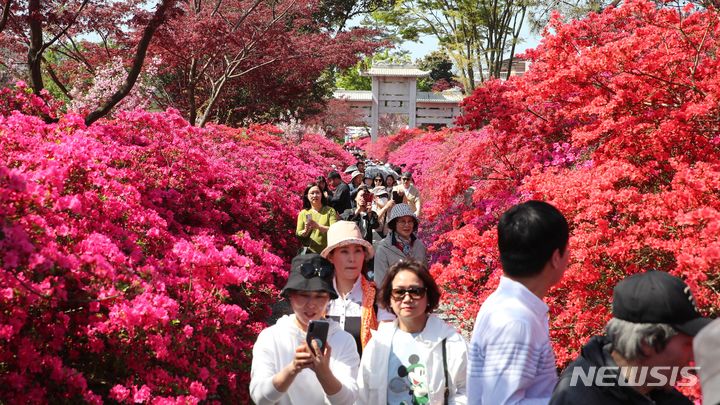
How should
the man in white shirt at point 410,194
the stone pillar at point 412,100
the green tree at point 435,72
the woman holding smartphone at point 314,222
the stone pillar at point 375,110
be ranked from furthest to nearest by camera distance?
the green tree at point 435,72 → the stone pillar at point 412,100 → the stone pillar at point 375,110 → the man in white shirt at point 410,194 → the woman holding smartphone at point 314,222

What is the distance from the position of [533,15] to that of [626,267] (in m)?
16.2

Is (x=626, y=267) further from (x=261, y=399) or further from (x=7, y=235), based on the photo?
(x=7, y=235)

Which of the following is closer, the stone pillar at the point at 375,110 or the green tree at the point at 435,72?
the stone pillar at the point at 375,110

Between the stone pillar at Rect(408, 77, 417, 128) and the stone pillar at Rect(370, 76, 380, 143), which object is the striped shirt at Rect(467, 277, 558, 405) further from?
the stone pillar at Rect(408, 77, 417, 128)

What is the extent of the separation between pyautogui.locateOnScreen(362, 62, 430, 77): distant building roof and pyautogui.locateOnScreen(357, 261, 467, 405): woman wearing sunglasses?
165 ft

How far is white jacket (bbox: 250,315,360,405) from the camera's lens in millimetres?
2697

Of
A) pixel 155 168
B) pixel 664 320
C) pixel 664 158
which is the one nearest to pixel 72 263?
pixel 664 320

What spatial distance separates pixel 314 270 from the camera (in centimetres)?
288

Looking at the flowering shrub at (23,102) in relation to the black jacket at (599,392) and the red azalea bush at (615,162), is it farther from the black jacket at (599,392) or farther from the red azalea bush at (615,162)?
the black jacket at (599,392)

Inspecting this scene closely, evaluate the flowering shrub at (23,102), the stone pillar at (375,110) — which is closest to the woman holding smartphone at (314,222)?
the flowering shrub at (23,102)

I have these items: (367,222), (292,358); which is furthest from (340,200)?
(292,358)

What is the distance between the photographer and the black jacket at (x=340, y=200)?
30.3 ft

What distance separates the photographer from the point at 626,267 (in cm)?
432

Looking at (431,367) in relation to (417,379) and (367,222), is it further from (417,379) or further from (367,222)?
(367,222)
